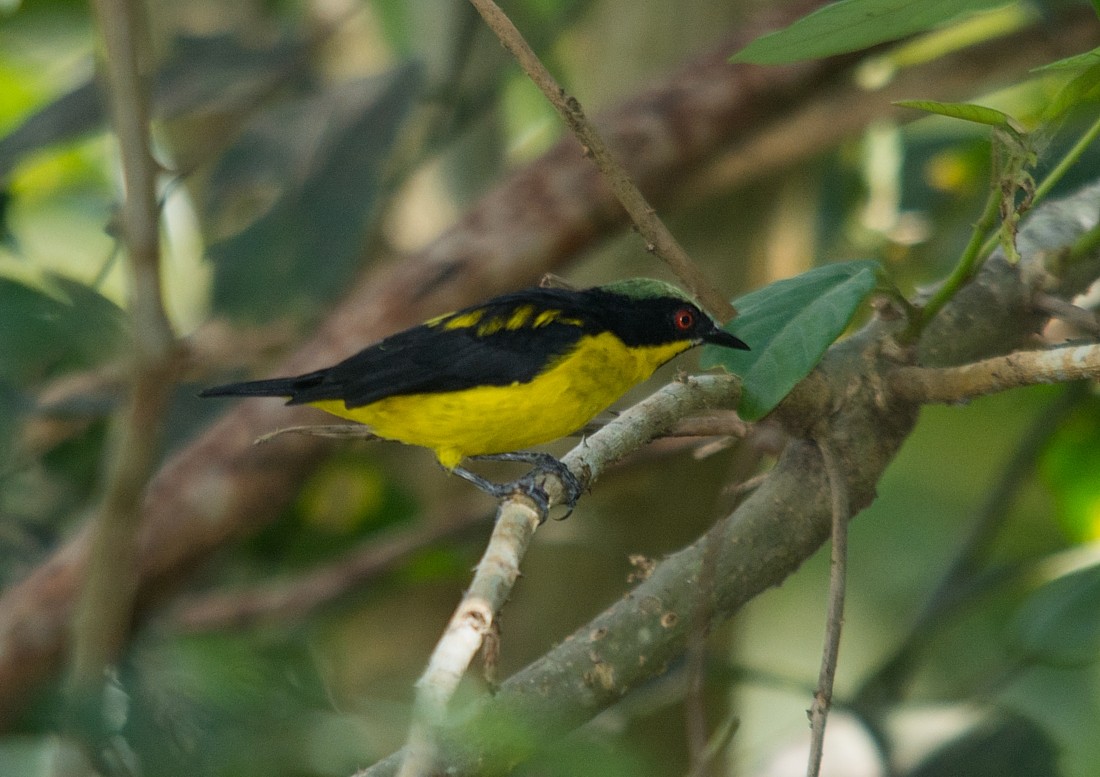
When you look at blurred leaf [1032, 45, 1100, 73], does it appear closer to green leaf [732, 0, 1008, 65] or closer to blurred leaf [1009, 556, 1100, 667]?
green leaf [732, 0, 1008, 65]

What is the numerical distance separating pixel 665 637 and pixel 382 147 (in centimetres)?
261

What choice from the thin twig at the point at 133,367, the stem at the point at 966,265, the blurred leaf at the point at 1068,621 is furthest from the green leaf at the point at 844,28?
the thin twig at the point at 133,367

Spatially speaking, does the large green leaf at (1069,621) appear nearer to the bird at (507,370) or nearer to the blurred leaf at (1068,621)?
the blurred leaf at (1068,621)

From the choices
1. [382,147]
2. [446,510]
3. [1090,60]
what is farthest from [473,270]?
[1090,60]

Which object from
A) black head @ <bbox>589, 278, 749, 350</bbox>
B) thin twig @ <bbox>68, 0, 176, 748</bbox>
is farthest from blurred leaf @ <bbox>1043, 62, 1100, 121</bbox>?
thin twig @ <bbox>68, 0, 176, 748</bbox>

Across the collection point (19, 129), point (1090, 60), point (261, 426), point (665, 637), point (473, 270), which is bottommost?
point (665, 637)

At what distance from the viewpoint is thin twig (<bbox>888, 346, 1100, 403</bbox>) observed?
1.68 metres

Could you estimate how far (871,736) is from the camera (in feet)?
10.6

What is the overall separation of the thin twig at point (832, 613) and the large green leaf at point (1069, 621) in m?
0.78

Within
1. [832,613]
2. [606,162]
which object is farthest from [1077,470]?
[606,162]

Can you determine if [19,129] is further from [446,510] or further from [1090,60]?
[1090,60]

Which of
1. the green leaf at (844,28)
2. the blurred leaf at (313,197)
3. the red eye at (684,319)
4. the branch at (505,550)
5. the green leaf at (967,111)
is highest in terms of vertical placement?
the blurred leaf at (313,197)

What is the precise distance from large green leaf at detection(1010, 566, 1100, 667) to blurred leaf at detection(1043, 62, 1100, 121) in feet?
3.70

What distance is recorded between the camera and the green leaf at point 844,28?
5.77 ft
